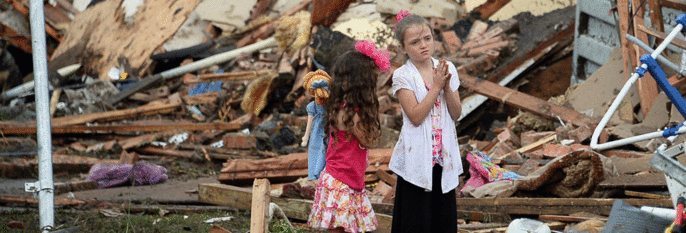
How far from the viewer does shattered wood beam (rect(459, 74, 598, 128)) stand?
751 cm

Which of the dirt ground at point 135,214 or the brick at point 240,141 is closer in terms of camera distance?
the dirt ground at point 135,214

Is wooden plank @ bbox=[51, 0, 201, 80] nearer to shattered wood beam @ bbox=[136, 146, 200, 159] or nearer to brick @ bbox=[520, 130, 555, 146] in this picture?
shattered wood beam @ bbox=[136, 146, 200, 159]

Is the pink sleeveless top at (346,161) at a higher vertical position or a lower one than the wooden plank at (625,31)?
lower

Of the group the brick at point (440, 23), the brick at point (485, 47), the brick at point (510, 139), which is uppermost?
the brick at point (440, 23)

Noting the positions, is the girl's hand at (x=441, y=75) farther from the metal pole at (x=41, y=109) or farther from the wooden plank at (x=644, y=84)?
the wooden plank at (x=644, y=84)

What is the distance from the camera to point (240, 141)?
10.1 metres

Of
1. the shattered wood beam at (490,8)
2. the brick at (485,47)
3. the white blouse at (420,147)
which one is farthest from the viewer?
the shattered wood beam at (490,8)

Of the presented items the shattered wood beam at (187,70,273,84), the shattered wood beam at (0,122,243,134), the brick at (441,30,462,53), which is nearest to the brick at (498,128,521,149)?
the brick at (441,30,462,53)

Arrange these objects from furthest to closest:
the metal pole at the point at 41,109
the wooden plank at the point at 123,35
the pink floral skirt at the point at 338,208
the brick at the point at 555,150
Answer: the wooden plank at the point at 123,35 < the brick at the point at 555,150 < the metal pole at the point at 41,109 < the pink floral skirt at the point at 338,208

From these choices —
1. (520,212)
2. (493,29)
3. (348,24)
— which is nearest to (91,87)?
(348,24)

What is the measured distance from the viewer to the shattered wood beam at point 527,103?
7.51 metres

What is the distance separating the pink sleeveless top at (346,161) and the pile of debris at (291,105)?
0.86 meters

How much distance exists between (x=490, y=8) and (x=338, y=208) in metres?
8.30

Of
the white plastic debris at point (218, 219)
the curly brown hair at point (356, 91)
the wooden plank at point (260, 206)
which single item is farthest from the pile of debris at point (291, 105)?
the wooden plank at point (260, 206)
